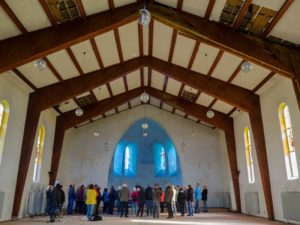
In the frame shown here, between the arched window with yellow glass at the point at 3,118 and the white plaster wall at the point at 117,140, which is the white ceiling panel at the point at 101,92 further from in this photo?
the arched window with yellow glass at the point at 3,118

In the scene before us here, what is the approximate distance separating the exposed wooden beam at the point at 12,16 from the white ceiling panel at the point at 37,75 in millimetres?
1741

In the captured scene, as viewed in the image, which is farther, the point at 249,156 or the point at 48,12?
the point at 249,156

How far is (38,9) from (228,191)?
13.0 meters

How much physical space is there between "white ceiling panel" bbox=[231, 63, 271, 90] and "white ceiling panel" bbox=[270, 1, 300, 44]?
6.02ft

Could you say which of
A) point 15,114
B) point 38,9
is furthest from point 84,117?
point 38,9

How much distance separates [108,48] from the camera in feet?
32.1

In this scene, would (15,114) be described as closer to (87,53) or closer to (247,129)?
(87,53)

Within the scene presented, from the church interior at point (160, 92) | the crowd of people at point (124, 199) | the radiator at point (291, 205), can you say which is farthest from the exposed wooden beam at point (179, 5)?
the radiator at point (291, 205)

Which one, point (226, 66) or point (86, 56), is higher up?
point (86, 56)

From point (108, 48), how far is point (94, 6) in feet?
7.37

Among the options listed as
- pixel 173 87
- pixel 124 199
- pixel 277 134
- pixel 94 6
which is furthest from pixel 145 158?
pixel 94 6

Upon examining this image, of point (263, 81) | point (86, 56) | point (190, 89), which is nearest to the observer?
point (263, 81)

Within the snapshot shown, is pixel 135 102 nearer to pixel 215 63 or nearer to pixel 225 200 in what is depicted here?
pixel 215 63

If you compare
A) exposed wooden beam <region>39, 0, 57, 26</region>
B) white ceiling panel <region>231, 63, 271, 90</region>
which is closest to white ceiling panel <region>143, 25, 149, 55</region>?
exposed wooden beam <region>39, 0, 57, 26</region>
